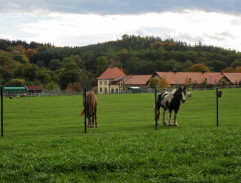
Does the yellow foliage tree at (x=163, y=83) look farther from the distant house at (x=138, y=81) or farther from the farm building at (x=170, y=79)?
the distant house at (x=138, y=81)

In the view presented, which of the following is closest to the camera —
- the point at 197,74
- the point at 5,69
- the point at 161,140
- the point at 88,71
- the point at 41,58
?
the point at 161,140

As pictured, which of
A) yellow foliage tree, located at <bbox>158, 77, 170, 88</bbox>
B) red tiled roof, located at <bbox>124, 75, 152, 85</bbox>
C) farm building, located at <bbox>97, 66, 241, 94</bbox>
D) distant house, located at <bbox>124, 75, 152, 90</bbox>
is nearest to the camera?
yellow foliage tree, located at <bbox>158, 77, 170, 88</bbox>

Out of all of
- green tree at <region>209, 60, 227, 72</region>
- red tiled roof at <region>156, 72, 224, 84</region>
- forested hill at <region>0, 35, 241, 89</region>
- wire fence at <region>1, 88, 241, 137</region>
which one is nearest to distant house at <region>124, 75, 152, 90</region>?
red tiled roof at <region>156, 72, 224, 84</region>

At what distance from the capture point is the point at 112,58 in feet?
532

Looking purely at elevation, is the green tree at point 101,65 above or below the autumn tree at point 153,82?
above

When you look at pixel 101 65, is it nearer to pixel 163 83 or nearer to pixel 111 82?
pixel 111 82

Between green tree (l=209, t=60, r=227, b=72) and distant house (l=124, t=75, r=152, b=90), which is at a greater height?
green tree (l=209, t=60, r=227, b=72)

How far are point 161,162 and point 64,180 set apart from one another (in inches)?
91.4

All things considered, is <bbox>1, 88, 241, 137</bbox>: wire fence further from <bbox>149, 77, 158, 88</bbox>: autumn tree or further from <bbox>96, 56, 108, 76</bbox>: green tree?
<bbox>96, 56, 108, 76</bbox>: green tree

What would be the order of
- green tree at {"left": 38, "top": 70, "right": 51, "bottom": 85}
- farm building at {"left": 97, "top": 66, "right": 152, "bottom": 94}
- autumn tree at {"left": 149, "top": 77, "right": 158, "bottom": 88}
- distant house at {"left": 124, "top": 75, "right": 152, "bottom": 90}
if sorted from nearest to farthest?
autumn tree at {"left": 149, "top": 77, "right": 158, "bottom": 88} < distant house at {"left": 124, "top": 75, "right": 152, "bottom": 90} < farm building at {"left": 97, "top": 66, "right": 152, "bottom": 94} < green tree at {"left": 38, "top": 70, "right": 51, "bottom": 85}

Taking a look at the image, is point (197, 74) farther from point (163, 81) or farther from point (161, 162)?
point (161, 162)

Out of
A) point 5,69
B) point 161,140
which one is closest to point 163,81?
point 5,69

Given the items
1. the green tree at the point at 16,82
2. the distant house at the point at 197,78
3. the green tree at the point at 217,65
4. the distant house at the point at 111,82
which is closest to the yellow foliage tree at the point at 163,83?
the distant house at the point at 197,78

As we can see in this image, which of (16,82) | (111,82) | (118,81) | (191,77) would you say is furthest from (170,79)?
(16,82)
